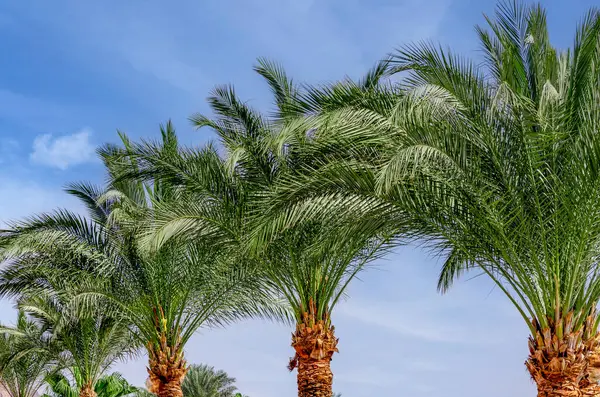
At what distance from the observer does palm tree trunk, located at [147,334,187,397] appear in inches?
698

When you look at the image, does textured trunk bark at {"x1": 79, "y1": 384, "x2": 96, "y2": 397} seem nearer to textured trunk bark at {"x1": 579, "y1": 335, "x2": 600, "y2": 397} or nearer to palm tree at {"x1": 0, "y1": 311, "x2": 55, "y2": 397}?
palm tree at {"x1": 0, "y1": 311, "x2": 55, "y2": 397}

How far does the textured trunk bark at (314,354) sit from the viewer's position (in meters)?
14.0

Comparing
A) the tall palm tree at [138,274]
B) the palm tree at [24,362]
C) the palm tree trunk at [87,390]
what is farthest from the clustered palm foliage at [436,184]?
the palm tree at [24,362]

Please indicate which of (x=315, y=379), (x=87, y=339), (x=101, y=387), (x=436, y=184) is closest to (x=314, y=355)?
(x=315, y=379)

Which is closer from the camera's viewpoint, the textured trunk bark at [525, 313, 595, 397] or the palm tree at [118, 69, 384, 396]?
the textured trunk bark at [525, 313, 595, 397]

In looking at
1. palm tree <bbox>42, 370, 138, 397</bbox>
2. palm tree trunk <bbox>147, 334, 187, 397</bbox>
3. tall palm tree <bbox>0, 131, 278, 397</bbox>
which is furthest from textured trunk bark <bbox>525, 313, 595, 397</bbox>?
palm tree <bbox>42, 370, 138, 397</bbox>

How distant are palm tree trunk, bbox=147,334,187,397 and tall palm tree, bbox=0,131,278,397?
0.02 meters

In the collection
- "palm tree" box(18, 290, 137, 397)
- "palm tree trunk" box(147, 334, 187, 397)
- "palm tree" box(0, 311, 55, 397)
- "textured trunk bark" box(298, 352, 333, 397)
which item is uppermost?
"palm tree" box(0, 311, 55, 397)

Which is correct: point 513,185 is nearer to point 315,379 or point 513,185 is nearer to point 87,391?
point 315,379

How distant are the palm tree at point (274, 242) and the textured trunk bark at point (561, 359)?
14.0 ft

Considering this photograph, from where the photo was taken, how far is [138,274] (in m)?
18.0

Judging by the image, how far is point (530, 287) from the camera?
10242 mm

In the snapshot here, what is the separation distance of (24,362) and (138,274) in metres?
15.7

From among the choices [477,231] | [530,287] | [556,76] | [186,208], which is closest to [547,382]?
[530,287]
